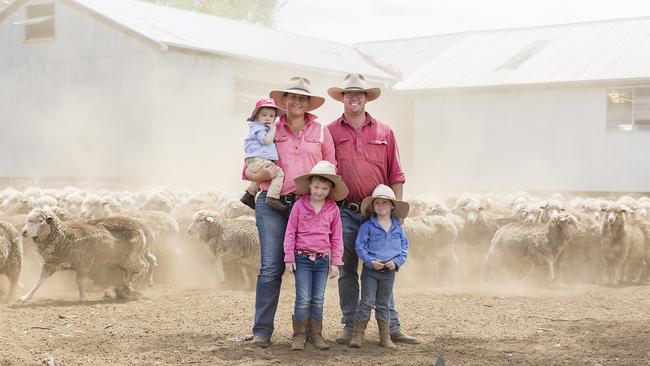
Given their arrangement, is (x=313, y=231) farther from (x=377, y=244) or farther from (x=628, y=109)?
(x=628, y=109)

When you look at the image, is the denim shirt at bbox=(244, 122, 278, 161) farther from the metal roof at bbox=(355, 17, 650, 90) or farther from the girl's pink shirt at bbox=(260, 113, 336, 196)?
the metal roof at bbox=(355, 17, 650, 90)

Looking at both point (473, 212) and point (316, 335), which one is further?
point (473, 212)

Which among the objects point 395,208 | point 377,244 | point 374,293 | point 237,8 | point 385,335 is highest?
point 237,8

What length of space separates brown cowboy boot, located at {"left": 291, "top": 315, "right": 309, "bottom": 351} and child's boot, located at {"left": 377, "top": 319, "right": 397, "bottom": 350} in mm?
732

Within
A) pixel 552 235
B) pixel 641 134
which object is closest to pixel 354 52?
pixel 641 134

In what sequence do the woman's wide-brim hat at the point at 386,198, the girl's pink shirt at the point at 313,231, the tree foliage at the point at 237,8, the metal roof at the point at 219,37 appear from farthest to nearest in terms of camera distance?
1. the tree foliage at the point at 237,8
2. the metal roof at the point at 219,37
3. the woman's wide-brim hat at the point at 386,198
4. the girl's pink shirt at the point at 313,231

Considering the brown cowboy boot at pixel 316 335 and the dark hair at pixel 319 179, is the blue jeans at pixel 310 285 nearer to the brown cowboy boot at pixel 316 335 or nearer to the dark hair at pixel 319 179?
the brown cowboy boot at pixel 316 335

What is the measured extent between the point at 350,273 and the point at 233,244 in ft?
15.1

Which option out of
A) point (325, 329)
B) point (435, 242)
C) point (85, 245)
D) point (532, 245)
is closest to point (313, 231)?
point (325, 329)

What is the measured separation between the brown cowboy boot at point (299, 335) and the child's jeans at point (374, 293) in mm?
572

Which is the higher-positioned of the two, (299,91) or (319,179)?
(299,91)

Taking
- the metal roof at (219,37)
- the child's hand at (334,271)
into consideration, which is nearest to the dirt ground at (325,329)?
the child's hand at (334,271)

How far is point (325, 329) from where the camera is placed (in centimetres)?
851

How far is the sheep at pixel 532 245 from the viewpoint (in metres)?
13.4
